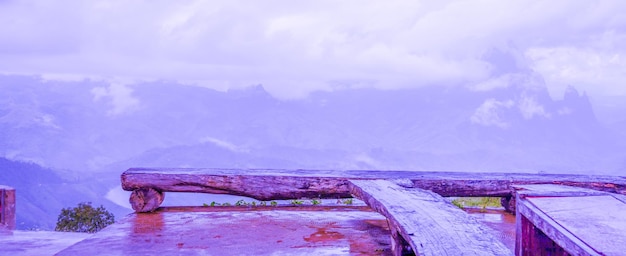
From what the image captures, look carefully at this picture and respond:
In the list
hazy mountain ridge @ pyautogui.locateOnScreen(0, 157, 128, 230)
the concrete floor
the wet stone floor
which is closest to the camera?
the wet stone floor

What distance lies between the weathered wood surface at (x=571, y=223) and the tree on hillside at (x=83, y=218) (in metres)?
13.2

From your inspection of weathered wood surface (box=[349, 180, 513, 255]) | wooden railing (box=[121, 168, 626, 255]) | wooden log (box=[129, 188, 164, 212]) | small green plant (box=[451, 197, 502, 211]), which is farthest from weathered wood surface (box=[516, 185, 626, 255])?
wooden log (box=[129, 188, 164, 212])

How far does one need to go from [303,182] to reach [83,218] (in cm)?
1184

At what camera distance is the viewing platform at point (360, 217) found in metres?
2.66

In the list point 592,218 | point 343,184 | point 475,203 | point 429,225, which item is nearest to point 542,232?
point 592,218

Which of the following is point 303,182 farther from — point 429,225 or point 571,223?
point 571,223

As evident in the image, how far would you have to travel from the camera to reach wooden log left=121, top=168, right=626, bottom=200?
181 inches

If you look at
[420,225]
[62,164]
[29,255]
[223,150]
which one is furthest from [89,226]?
[223,150]

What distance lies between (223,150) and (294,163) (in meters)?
21.2

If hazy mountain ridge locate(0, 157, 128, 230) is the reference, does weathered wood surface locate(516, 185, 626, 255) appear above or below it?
above

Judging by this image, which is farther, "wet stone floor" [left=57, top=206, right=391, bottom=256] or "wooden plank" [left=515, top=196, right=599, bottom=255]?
"wet stone floor" [left=57, top=206, right=391, bottom=256]

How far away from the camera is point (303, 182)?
4.61 meters

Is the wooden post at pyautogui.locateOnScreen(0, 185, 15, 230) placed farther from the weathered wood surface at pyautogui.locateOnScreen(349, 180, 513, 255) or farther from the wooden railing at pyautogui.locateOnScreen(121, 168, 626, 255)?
the weathered wood surface at pyautogui.locateOnScreen(349, 180, 513, 255)

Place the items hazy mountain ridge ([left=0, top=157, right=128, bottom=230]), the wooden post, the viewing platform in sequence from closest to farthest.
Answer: the viewing platform, the wooden post, hazy mountain ridge ([left=0, top=157, right=128, bottom=230])
